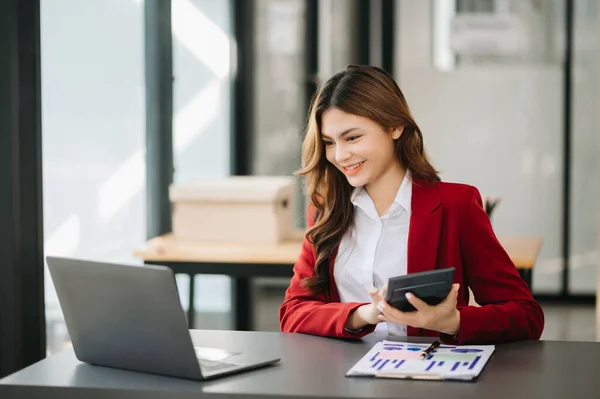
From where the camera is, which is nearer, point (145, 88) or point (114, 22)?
point (114, 22)

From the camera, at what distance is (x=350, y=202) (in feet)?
8.11

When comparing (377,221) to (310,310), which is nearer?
(310,310)

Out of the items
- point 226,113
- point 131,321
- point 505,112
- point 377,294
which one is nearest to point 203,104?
point 226,113

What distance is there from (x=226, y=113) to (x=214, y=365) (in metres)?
3.54

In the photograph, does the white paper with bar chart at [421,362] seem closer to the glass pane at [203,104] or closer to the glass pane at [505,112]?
the glass pane at [203,104]

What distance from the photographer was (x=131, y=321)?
1794 mm

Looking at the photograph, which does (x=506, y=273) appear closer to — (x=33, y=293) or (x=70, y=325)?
(x=70, y=325)

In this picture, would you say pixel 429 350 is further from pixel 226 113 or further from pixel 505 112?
pixel 505 112

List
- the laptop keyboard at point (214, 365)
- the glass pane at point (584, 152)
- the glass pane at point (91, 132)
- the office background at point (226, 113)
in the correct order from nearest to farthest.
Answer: the laptop keyboard at point (214, 365), the office background at point (226, 113), the glass pane at point (91, 132), the glass pane at point (584, 152)

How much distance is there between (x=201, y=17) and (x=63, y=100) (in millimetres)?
1660

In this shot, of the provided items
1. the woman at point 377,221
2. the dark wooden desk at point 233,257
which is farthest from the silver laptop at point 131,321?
the dark wooden desk at point 233,257

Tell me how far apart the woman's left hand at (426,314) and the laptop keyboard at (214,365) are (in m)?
0.33

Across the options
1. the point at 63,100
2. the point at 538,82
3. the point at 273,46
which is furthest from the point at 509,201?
the point at 63,100

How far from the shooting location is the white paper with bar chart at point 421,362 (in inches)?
69.2
